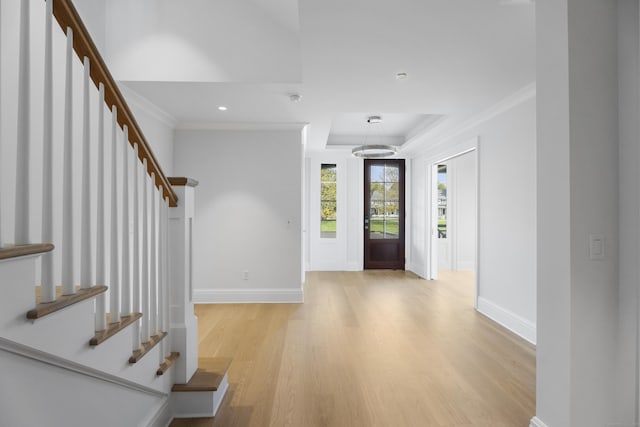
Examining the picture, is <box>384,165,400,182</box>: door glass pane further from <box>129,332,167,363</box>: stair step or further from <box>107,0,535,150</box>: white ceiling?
<box>129,332,167,363</box>: stair step

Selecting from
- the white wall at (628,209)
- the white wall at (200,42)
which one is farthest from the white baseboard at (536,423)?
the white wall at (200,42)

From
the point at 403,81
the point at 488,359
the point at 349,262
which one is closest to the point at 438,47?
the point at 403,81

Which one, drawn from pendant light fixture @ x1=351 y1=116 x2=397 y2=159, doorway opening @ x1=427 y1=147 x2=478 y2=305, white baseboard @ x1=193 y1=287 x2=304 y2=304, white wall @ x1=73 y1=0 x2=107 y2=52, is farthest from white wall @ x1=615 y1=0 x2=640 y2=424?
doorway opening @ x1=427 y1=147 x2=478 y2=305

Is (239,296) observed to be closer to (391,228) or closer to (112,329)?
(112,329)

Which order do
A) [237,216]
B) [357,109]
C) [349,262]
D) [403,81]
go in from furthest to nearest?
[349,262] < [237,216] < [357,109] < [403,81]

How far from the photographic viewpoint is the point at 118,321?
1.52 m

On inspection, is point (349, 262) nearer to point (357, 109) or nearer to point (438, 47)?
point (357, 109)

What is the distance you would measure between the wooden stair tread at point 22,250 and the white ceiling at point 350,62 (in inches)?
70.6

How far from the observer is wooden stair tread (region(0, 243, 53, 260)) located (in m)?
0.91

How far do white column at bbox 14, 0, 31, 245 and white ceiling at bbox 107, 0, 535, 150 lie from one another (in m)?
1.46

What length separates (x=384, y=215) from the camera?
763cm

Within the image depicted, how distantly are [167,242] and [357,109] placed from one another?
2845mm

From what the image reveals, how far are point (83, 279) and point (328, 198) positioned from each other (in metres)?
6.36

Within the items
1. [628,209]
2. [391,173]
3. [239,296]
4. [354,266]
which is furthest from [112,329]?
[391,173]
